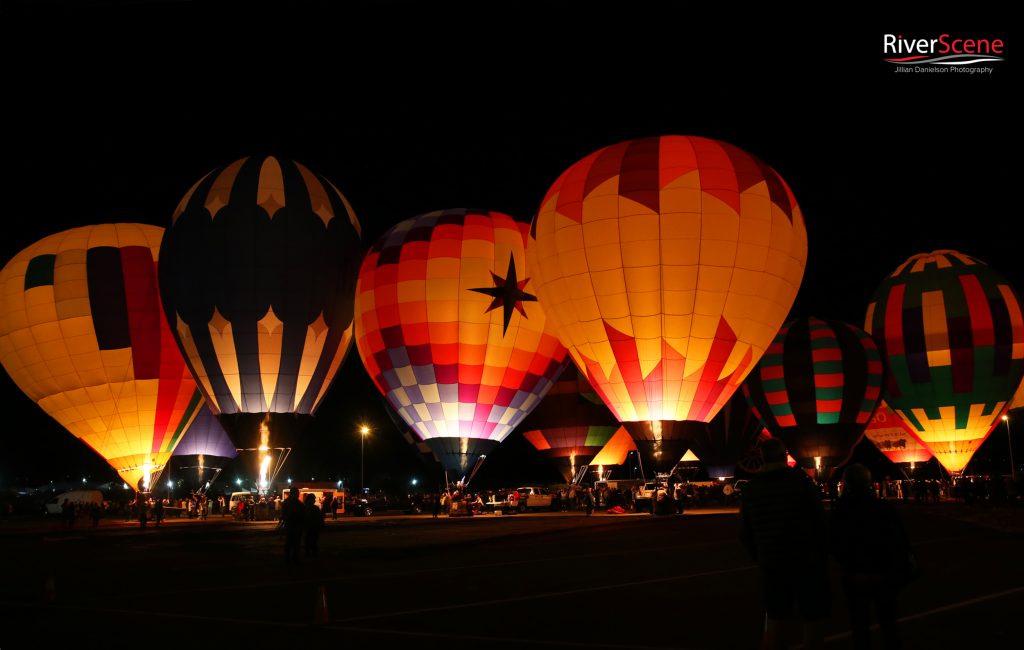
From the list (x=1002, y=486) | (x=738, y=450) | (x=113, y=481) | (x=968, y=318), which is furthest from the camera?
(x=113, y=481)

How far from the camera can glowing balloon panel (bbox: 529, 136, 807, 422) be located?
2214 centimetres

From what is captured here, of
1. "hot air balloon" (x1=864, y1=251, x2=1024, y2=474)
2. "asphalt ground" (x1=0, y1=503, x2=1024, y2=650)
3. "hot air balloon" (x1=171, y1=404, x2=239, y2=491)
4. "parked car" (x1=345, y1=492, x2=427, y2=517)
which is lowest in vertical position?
"parked car" (x1=345, y1=492, x2=427, y2=517)

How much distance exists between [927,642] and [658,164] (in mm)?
17390

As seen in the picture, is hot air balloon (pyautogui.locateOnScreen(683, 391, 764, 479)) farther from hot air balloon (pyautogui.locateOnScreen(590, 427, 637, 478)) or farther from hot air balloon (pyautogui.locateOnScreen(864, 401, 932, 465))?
hot air balloon (pyautogui.locateOnScreen(864, 401, 932, 465))

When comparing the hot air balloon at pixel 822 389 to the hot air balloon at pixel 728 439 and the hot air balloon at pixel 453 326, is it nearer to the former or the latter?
the hot air balloon at pixel 728 439

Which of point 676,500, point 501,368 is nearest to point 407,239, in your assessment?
point 501,368

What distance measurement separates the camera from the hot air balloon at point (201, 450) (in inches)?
1449

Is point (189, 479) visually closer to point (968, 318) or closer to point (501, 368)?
point (501, 368)

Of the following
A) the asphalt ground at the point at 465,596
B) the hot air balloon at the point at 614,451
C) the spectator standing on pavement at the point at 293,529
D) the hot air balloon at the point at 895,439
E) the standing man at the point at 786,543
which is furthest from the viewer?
the hot air balloon at the point at 614,451

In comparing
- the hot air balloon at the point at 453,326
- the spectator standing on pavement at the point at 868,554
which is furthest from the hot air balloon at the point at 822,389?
the spectator standing on pavement at the point at 868,554

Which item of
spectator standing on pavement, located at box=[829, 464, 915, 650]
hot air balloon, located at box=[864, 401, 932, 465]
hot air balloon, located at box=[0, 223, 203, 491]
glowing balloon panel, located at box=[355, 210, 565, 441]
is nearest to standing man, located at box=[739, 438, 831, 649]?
spectator standing on pavement, located at box=[829, 464, 915, 650]

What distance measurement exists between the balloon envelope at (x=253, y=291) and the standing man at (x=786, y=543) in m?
22.4

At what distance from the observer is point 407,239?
29016mm

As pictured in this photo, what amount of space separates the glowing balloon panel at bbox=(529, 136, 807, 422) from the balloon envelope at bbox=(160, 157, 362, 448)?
301 inches
